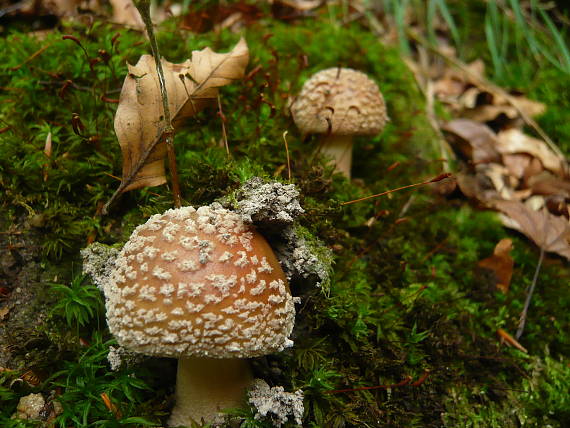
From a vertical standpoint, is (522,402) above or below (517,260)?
below

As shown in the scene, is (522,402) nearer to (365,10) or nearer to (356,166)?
(356,166)

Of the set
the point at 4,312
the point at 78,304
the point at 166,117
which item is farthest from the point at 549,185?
the point at 4,312

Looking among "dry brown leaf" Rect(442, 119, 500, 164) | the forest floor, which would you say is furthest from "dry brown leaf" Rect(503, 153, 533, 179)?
"dry brown leaf" Rect(442, 119, 500, 164)

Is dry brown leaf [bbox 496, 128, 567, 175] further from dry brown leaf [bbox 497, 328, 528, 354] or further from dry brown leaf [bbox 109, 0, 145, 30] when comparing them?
dry brown leaf [bbox 109, 0, 145, 30]

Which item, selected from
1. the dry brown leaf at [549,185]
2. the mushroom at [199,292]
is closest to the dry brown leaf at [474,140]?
the dry brown leaf at [549,185]

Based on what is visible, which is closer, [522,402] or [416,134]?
[522,402]

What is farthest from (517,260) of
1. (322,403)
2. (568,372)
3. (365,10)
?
(365,10)
